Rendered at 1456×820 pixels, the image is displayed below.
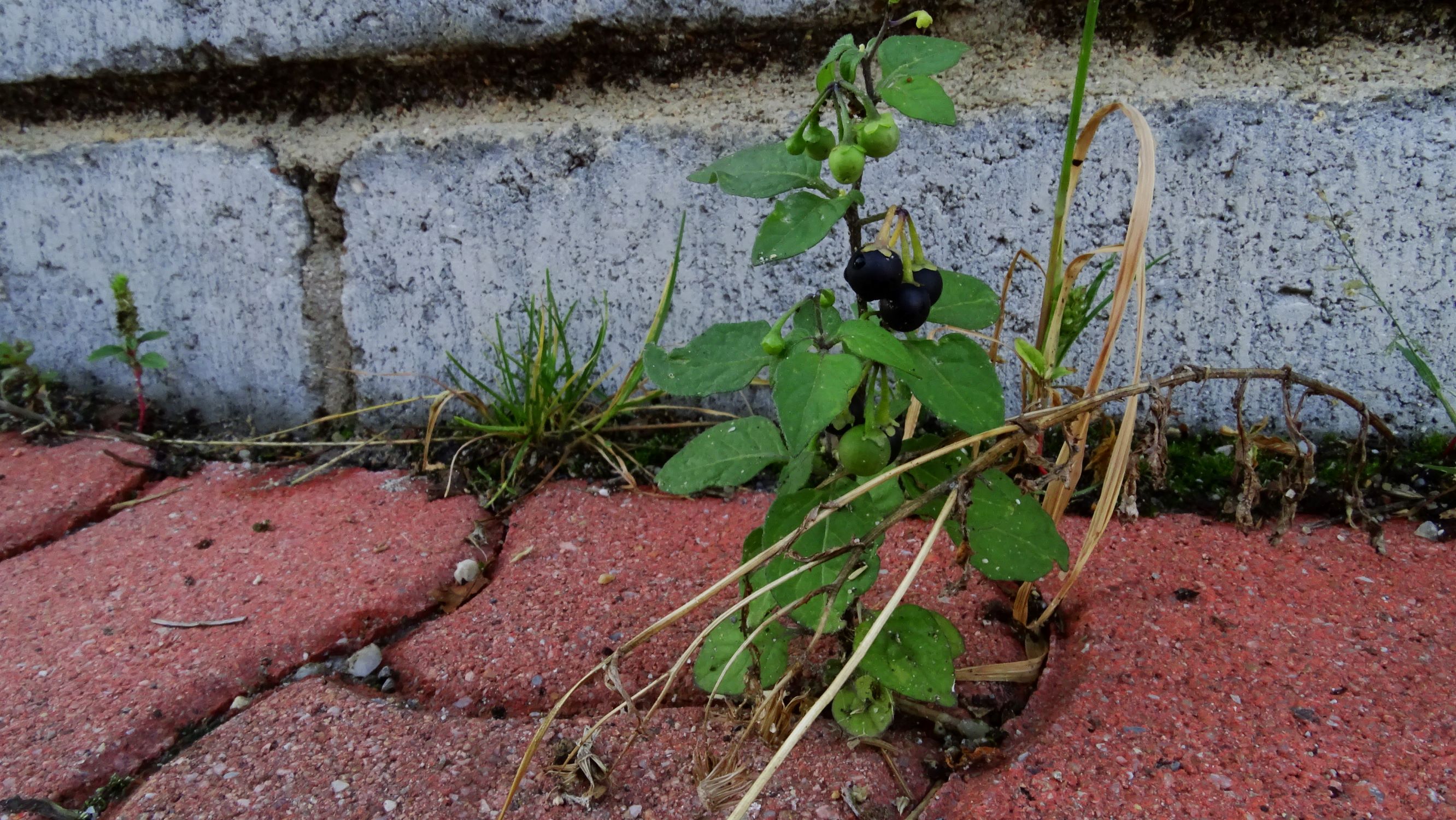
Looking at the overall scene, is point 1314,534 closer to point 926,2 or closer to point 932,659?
point 932,659

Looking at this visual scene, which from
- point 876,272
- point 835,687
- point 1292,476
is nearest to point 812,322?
point 876,272

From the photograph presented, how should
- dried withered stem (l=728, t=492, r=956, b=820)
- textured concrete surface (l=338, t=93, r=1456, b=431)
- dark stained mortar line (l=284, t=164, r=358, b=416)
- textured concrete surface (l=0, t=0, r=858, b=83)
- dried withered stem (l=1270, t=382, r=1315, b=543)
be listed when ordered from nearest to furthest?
dried withered stem (l=728, t=492, r=956, b=820) → dried withered stem (l=1270, t=382, r=1315, b=543) → textured concrete surface (l=338, t=93, r=1456, b=431) → textured concrete surface (l=0, t=0, r=858, b=83) → dark stained mortar line (l=284, t=164, r=358, b=416)

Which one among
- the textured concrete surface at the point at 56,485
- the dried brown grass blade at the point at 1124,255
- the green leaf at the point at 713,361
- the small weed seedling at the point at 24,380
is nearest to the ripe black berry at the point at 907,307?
the green leaf at the point at 713,361

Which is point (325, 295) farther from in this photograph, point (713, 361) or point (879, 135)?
point (879, 135)

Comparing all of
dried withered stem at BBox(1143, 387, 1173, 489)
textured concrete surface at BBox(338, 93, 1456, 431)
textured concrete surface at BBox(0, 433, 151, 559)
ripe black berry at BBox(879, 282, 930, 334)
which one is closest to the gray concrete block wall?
textured concrete surface at BBox(338, 93, 1456, 431)

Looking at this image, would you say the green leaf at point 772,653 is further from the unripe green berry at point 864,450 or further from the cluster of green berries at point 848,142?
the cluster of green berries at point 848,142

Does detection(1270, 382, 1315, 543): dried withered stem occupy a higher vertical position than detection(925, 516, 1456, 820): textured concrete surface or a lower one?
higher

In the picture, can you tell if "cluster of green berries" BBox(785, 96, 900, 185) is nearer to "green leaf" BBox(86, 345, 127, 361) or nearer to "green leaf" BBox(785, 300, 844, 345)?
"green leaf" BBox(785, 300, 844, 345)
